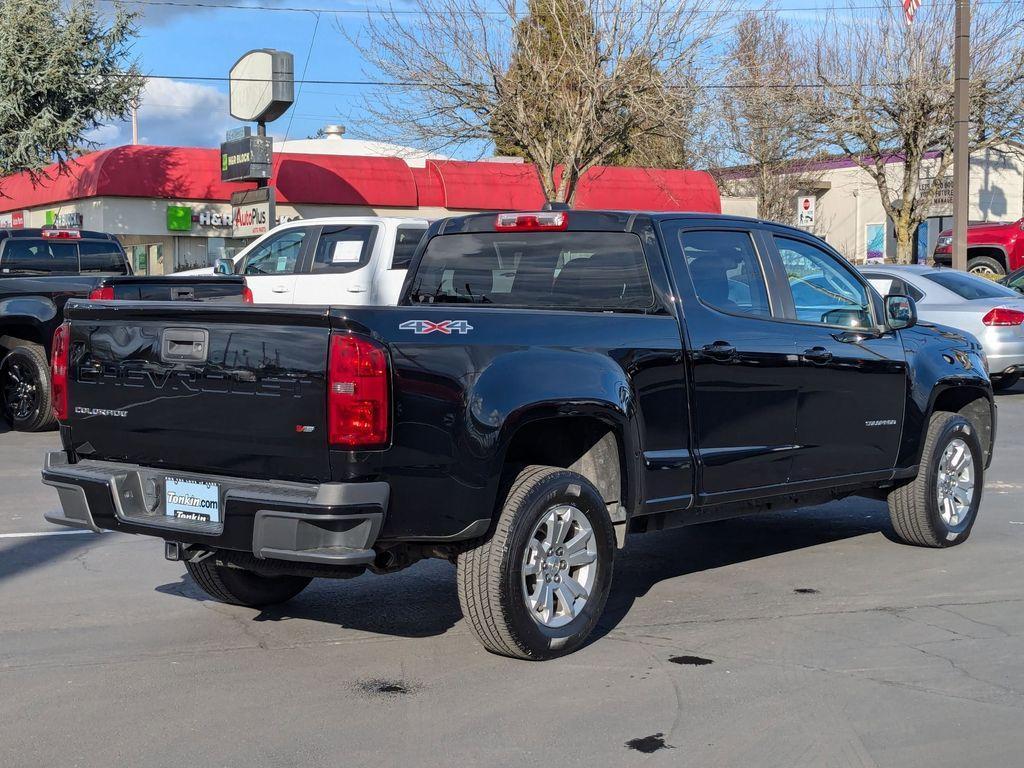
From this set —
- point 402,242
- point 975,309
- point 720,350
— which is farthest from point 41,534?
point 975,309

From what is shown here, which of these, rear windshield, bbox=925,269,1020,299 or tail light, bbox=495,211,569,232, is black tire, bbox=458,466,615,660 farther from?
rear windshield, bbox=925,269,1020,299

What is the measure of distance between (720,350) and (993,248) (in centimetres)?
2355

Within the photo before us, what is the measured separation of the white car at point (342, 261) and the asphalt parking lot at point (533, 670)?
24.9 ft

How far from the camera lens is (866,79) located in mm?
32656

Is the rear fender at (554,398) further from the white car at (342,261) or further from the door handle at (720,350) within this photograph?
the white car at (342,261)

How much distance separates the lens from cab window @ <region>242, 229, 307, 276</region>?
1567cm

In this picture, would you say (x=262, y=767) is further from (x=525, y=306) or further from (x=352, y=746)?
(x=525, y=306)

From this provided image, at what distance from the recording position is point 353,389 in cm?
464

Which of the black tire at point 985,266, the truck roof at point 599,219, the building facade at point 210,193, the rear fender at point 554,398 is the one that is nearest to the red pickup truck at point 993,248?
the black tire at point 985,266

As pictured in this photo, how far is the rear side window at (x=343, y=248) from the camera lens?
49.4ft

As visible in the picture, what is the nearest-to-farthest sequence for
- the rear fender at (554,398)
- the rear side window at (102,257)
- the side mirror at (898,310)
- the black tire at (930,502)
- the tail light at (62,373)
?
1. the rear fender at (554,398)
2. the tail light at (62,373)
3. the side mirror at (898,310)
4. the black tire at (930,502)
5. the rear side window at (102,257)

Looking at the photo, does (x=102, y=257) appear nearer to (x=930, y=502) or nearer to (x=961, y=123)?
(x=930, y=502)

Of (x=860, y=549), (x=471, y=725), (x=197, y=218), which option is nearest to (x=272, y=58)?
(x=197, y=218)

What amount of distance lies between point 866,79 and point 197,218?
17478 millimetres
